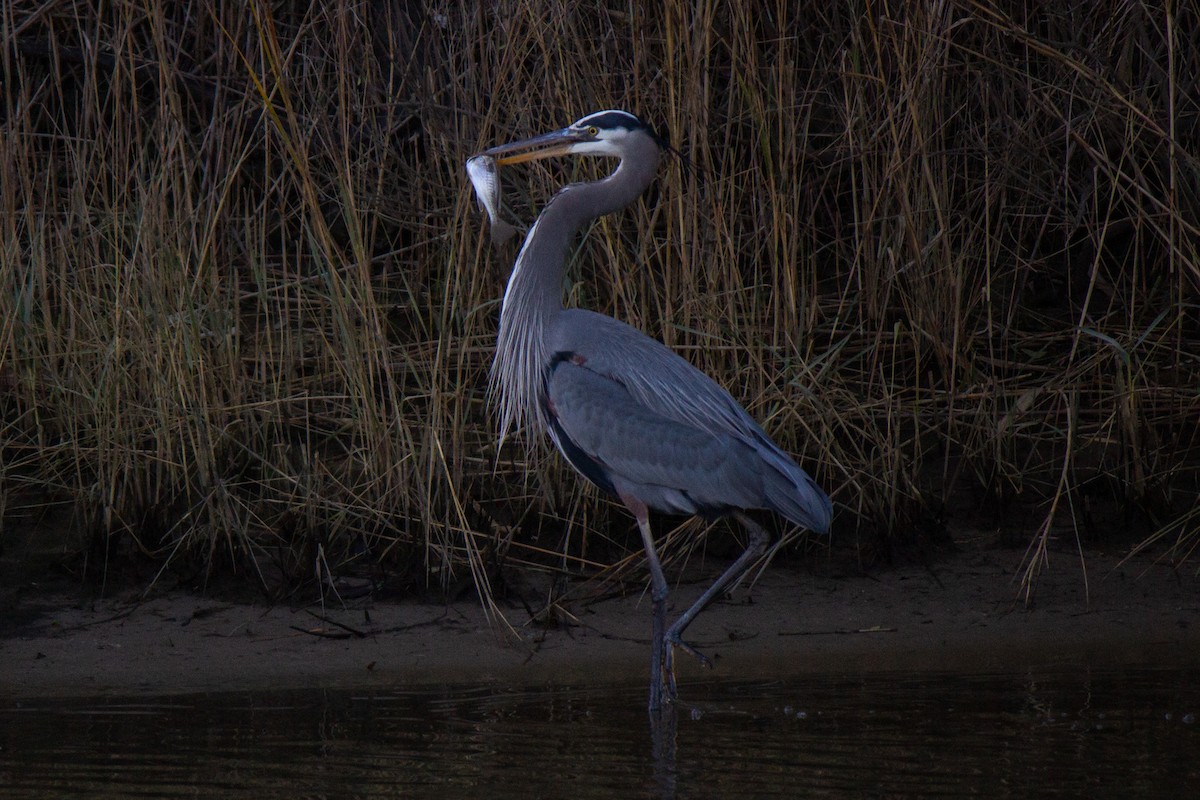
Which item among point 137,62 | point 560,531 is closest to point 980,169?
point 560,531

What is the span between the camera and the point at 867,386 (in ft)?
18.9

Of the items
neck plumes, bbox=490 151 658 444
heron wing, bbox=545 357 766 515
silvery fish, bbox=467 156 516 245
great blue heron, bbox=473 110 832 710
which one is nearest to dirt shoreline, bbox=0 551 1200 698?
great blue heron, bbox=473 110 832 710

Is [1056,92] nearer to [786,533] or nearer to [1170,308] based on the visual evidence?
[1170,308]

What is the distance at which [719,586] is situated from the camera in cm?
464

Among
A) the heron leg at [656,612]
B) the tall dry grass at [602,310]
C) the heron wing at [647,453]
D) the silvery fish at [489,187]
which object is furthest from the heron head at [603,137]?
the heron leg at [656,612]

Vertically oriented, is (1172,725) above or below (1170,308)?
below

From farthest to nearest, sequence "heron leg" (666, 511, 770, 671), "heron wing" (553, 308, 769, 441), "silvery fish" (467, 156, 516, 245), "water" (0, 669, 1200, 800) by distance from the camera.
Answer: "heron wing" (553, 308, 769, 441) → "silvery fish" (467, 156, 516, 245) → "heron leg" (666, 511, 770, 671) → "water" (0, 669, 1200, 800)

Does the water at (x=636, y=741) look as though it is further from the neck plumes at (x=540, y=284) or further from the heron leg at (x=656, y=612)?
the neck plumes at (x=540, y=284)

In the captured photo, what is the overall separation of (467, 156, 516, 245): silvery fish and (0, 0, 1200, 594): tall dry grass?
423mm

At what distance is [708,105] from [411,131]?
2228mm

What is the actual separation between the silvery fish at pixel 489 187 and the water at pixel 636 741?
1460mm


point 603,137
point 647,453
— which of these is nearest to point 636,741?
point 647,453

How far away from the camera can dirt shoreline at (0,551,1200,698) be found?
4.62 metres

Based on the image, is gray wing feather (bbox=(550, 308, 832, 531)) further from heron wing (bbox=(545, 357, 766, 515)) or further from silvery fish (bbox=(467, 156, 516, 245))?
silvery fish (bbox=(467, 156, 516, 245))
